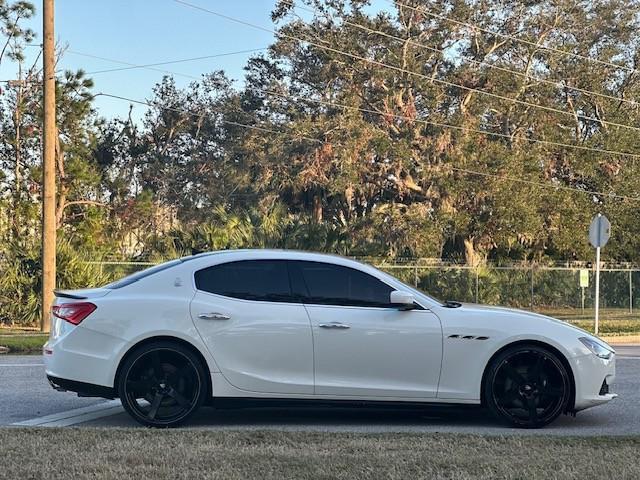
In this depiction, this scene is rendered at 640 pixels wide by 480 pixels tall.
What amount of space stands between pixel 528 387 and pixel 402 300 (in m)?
1.38

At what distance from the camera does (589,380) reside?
7.73 m

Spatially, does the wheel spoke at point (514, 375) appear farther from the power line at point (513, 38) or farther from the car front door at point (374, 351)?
the power line at point (513, 38)

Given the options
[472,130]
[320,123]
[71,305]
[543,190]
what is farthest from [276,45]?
[71,305]

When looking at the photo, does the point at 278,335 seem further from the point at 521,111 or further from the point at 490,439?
the point at 521,111

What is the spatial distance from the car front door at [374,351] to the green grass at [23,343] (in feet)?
31.2

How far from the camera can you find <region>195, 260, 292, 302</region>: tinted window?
7746mm

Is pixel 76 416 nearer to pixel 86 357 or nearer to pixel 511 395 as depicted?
pixel 86 357

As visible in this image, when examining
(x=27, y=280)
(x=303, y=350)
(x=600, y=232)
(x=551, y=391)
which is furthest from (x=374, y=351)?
(x=27, y=280)

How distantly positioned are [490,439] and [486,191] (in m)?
27.1

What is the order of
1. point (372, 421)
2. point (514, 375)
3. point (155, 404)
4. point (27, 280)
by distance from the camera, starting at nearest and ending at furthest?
point (155, 404) < point (514, 375) < point (372, 421) < point (27, 280)

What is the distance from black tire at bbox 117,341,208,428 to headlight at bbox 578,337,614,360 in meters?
3.40

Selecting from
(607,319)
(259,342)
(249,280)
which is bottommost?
(607,319)

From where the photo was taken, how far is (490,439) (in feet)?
21.9

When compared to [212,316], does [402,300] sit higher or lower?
higher
